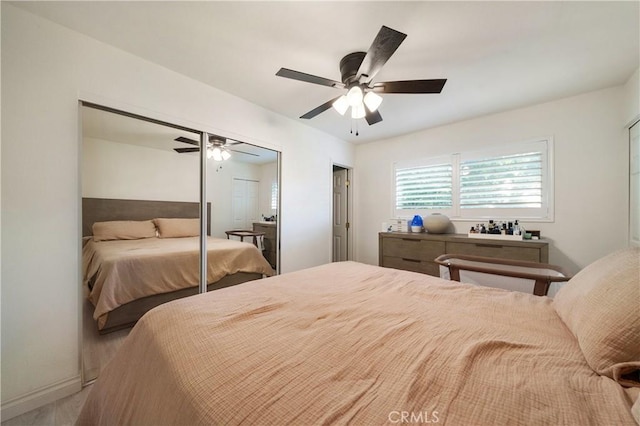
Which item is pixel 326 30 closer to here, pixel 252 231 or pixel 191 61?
pixel 191 61

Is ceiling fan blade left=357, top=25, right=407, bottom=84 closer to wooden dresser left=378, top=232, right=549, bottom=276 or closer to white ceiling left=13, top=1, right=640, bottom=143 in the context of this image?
white ceiling left=13, top=1, right=640, bottom=143

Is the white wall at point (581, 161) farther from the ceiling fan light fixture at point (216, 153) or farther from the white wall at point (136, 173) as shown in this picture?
the white wall at point (136, 173)

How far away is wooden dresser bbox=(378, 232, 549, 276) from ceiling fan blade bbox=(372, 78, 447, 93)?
1865mm

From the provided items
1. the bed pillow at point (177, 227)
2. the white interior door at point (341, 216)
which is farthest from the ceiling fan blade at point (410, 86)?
the white interior door at point (341, 216)

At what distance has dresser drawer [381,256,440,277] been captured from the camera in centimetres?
298

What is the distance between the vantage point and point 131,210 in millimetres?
1999

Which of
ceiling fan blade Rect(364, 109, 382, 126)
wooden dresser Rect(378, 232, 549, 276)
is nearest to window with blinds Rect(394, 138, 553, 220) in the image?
wooden dresser Rect(378, 232, 549, 276)

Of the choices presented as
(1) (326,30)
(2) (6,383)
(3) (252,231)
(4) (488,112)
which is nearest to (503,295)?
(1) (326,30)

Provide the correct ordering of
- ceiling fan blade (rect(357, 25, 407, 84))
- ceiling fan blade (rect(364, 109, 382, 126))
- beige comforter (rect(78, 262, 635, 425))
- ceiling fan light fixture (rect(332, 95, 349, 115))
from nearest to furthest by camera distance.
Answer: beige comforter (rect(78, 262, 635, 425))
ceiling fan blade (rect(357, 25, 407, 84))
ceiling fan light fixture (rect(332, 95, 349, 115))
ceiling fan blade (rect(364, 109, 382, 126))

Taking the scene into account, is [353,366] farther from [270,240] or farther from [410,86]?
[270,240]

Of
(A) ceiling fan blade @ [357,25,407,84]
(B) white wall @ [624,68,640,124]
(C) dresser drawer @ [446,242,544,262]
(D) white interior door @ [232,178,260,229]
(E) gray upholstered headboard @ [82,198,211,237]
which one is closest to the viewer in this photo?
(A) ceiling fan blade @ [357,25,407,84]

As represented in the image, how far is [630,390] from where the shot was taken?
59 cm

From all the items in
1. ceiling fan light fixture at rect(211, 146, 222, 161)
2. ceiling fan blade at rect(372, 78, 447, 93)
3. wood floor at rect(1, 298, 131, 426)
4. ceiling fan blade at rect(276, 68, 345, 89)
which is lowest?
wood floor at rect(1, 298, 131, 426)

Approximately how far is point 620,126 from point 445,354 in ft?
10.8
